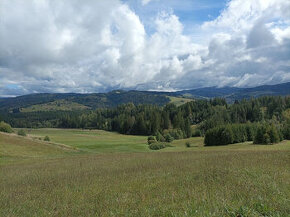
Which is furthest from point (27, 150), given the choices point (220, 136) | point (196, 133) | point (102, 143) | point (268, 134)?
point (196, 133)

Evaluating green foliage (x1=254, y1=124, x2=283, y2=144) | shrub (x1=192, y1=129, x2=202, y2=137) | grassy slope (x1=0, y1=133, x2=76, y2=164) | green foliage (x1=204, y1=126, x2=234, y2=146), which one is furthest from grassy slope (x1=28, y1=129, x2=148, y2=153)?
green foliage (x1=254, y1=124, x2=283, y2=144)

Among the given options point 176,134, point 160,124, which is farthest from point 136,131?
point 176,134

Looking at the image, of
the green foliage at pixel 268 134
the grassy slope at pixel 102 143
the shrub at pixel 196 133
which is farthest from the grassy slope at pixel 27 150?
the shrub at pixel 196 133

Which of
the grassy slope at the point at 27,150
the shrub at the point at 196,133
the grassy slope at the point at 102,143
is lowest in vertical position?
the shrub at the point at 196,133

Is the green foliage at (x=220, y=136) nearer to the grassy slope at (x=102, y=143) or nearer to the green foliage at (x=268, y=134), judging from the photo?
the green foliage at (x=268, y=134)

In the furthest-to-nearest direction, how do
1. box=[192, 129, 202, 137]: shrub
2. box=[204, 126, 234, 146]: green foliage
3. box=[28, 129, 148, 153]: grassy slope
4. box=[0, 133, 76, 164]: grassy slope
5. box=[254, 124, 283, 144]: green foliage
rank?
box=[192, 129, 202, 137]: shrub
box=[204, 126, 234, 146]: green foliage
box=[254, 124, 283, 144]: green foliage
box=[28, 129, 148, 153]: grassy slope
box=[0, 133, 76, 164]: grassy slope

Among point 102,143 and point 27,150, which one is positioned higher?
point 27,150

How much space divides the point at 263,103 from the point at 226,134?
10519cm

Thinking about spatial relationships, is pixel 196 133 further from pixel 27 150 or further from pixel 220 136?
pixel 27 150

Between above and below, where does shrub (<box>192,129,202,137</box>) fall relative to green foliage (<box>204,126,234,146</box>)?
below

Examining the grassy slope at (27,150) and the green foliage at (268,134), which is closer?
the grassy slope at (27,150)

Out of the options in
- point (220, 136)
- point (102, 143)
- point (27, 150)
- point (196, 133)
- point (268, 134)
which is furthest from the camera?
point (196, 133)

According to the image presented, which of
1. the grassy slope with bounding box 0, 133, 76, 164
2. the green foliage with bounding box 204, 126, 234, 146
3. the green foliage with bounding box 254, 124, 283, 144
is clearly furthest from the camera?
the green foliage with bounding box 204, 126, 234, 146

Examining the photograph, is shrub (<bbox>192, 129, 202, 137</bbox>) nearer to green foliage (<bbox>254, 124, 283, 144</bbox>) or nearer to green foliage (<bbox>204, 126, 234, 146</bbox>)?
green foliage (<bbox>204, 126, 234, 146</bbox>)
